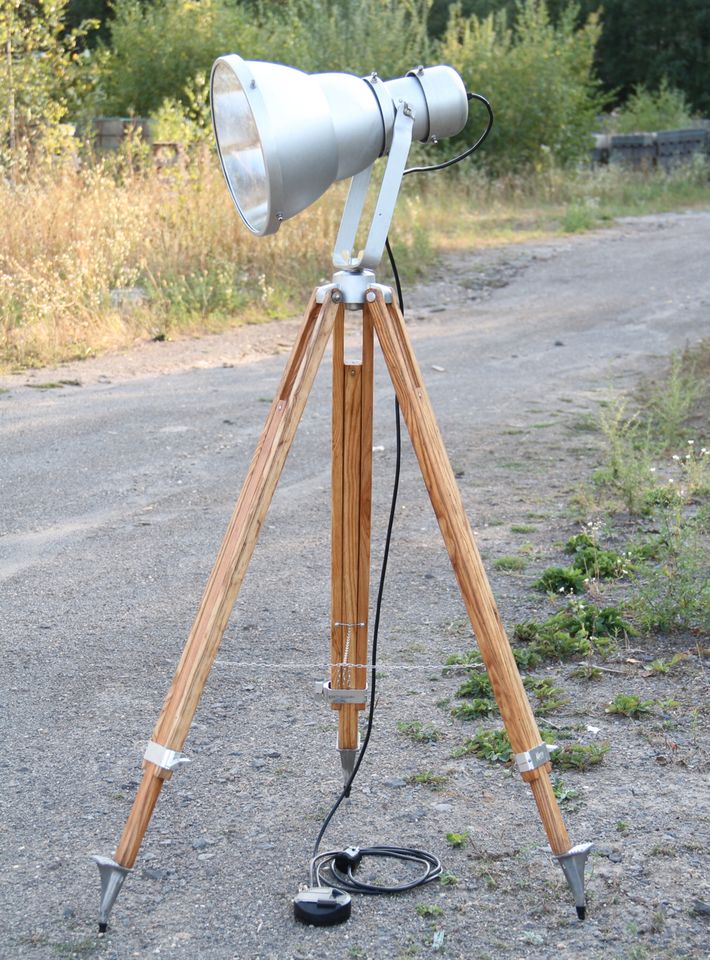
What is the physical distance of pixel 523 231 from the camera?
48.6ft

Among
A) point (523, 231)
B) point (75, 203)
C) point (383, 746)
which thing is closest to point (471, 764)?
point (383, 746)

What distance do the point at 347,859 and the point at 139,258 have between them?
26.1ft

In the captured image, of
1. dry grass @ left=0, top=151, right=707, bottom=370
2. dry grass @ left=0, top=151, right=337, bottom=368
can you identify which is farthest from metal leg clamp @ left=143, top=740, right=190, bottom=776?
dry grass @ left=0, top=151, right=337, bottom=368

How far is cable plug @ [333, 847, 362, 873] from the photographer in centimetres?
263

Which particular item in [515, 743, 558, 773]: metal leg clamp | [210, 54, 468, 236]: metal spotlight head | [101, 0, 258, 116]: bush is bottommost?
[515, 743, 558, 773]: metal leg clamp

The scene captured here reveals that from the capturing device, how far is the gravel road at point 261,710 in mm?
2465

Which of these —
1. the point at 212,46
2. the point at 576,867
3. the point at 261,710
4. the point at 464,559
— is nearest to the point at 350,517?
the point at 464,559

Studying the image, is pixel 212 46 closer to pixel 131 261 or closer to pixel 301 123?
pixel 131 261

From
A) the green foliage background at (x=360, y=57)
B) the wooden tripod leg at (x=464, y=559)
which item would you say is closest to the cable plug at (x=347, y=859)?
the wooden tripod leg at (x=464, y=559)

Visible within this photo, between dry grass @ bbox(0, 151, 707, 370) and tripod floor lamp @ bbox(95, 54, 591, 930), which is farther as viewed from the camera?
dry grass @ bbox(0, 151, 707, 370)

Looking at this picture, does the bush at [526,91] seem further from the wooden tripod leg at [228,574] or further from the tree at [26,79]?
the wooden tripod leg at [228,574]

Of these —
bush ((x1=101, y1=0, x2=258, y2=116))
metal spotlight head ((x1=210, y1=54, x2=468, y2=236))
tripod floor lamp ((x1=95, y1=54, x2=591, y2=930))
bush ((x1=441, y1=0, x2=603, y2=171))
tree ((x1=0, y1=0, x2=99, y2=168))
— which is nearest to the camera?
metal spotlight head ((x1=210, y1=54, x2=468, y2=236))

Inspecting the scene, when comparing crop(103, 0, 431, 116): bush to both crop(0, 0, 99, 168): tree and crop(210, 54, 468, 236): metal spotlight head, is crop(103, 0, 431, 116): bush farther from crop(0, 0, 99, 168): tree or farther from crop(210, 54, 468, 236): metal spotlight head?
crop(210, 54, 468, 236): metal spotlight head

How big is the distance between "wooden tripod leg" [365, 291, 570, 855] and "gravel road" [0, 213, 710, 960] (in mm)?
320
